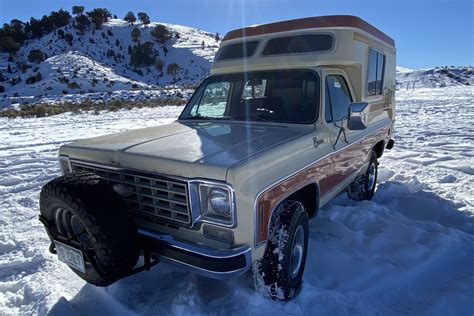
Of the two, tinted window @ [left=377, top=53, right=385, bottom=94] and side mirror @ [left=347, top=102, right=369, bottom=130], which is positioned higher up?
tinted window @ [left=377, top=53, right=385, bottom=94]

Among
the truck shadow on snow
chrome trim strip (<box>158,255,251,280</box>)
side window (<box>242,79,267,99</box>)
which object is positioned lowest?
the truck shadow on snow

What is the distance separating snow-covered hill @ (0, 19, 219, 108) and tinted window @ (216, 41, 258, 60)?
26938 mm

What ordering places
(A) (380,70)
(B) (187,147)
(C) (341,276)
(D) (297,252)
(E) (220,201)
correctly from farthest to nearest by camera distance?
(A) (380,70) → (C) (341,276) → (D) (297,252) → (B) (187,147) → (E) (220,201)

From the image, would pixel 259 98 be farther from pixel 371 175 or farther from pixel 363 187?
pixel 371 175

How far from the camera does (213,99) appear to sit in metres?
4.49

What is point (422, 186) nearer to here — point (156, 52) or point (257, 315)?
point (257, 315)

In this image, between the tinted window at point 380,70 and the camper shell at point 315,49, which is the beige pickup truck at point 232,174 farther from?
the tinted window at point 380,70

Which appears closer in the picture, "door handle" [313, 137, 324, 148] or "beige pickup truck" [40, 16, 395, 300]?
"beige pickup truck" [40, 16, 395, 300]

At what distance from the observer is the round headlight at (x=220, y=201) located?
252 centimetres

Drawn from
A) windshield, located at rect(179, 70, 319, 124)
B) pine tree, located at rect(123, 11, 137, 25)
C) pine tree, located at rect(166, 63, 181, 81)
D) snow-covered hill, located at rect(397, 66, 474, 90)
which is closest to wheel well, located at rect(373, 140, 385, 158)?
windshield, located at rect(179, 70, 319, 124)

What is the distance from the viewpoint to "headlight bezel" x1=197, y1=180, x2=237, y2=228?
2.46 m

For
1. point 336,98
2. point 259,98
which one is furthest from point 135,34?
point 336,98

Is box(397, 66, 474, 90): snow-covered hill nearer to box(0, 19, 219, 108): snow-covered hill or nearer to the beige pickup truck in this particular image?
box(0, 19, 219, 108): snow-covered hill

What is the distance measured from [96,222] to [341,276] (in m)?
2.25
